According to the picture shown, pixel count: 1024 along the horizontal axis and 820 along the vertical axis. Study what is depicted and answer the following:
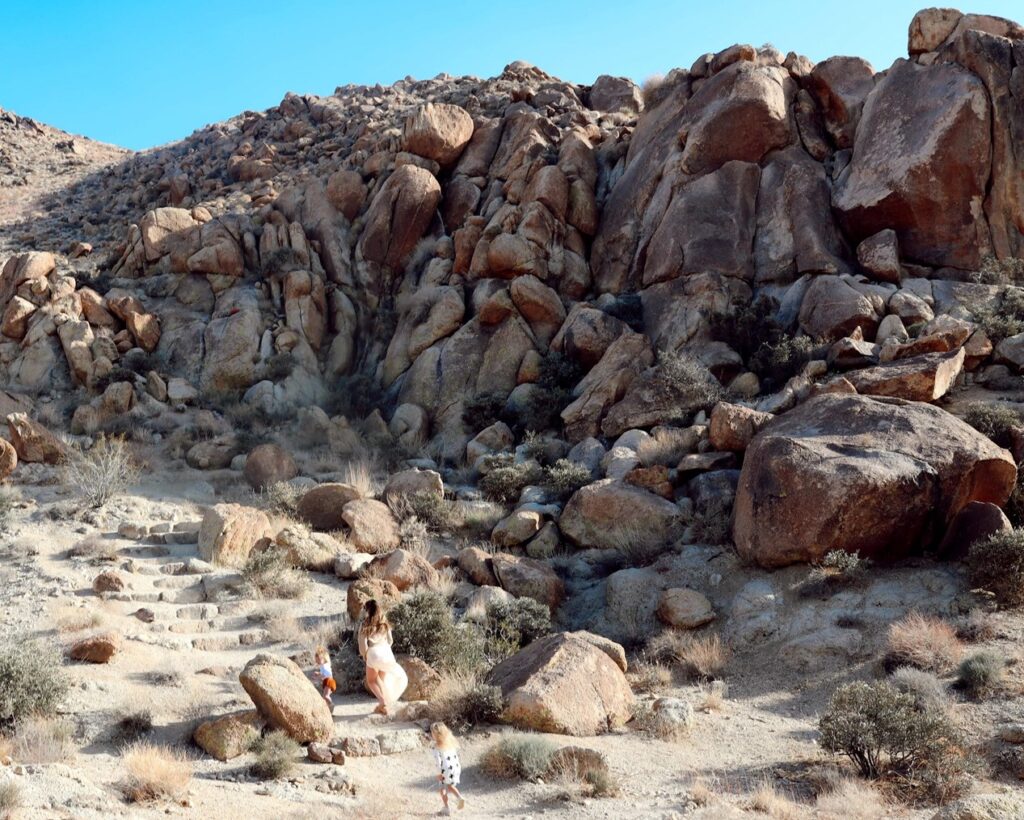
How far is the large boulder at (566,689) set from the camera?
9.49 meters

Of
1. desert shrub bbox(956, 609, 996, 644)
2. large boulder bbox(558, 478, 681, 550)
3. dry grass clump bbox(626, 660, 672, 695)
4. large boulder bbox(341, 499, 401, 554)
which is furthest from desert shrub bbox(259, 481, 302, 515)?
desert shrub bbox(956, 609, 996, 644)

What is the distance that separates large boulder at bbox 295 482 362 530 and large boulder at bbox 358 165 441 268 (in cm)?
1096

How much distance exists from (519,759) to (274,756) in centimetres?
237

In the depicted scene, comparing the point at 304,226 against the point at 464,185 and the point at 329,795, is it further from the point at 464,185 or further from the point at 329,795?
the point at 329,795

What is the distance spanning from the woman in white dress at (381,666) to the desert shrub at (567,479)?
668 cm

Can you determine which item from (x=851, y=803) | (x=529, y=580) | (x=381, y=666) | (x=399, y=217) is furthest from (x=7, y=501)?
(x=851, y=803)

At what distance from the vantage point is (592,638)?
10.9 meters

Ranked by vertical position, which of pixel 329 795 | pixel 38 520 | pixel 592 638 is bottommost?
pixel 329 795

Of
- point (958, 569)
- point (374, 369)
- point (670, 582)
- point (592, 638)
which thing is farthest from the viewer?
point (374, 369)

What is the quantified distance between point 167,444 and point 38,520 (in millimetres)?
4761

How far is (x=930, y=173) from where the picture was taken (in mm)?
19297

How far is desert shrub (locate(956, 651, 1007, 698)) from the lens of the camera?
9.26m

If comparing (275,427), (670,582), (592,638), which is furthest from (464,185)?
(592,638)

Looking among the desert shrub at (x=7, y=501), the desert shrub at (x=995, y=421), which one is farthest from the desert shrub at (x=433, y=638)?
the desert shrub at (x=995, y=421)
